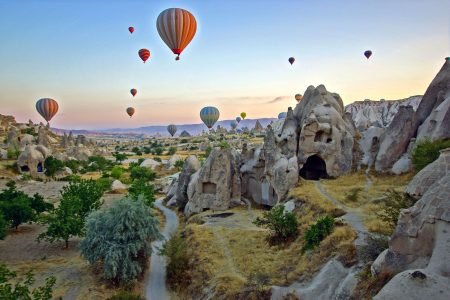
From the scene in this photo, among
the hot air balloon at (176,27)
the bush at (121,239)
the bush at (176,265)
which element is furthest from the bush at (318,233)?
the hot air balloon at (176,27)

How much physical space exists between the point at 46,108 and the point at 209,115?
112 ft

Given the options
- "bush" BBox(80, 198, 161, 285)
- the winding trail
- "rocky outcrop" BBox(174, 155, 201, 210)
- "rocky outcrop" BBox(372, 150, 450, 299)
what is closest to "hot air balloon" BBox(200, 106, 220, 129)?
"rocky outcrop" BBox(174, 155, 201, 210)

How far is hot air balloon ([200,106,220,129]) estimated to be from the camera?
3504 inches

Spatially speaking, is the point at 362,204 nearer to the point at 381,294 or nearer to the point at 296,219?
the point at 296,219

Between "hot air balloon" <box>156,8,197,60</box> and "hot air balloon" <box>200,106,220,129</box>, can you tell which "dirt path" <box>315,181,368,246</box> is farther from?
"hot air balloon" <box>200,106,220,129</box>

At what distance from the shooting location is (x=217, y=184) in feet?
100

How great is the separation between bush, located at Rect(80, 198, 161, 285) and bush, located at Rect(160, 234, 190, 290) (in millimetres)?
1051

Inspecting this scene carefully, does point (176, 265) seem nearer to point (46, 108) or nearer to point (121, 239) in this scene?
point (121, 239)

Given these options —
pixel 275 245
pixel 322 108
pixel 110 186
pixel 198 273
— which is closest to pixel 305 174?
pixel 322 108

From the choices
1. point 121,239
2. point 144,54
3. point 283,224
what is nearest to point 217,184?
point 283,224

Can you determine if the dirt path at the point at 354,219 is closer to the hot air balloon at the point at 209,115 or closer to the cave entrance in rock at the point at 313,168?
the cave entrance in rock at the point at 313,168

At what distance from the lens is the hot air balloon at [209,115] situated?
89000 mm

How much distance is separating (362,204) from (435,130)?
8014mm

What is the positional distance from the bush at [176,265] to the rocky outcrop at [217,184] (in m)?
9.65
